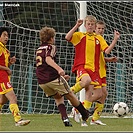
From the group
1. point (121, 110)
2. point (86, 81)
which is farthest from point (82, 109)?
point (121, 110)

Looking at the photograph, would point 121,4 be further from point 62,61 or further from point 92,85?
point 92,85

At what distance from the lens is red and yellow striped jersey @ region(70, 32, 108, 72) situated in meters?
8.99

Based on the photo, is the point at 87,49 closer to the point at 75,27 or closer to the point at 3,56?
the point at 75,27

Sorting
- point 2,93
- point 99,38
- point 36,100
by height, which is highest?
point 99,38

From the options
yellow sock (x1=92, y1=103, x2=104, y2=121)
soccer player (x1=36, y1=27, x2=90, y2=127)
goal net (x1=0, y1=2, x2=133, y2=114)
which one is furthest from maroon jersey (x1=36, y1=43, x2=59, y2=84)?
goal net (x1=0, y1=2, x2=133, y2=114)

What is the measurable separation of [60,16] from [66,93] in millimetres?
10134

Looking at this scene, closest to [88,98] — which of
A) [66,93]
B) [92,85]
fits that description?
[92,85]

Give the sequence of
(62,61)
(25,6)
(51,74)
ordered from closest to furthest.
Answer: (51,74) < (62,61) < (25,6)

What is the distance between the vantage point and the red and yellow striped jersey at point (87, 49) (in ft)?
29.5

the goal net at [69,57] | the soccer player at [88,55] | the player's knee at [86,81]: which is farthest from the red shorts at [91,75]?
the goal net at [69,57]

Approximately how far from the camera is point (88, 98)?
8.97m

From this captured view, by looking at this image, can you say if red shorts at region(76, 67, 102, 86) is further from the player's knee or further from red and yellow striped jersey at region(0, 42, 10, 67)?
red and yellow striped jersey at region(0, 42, 10, 67)

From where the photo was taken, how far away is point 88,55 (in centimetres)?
903

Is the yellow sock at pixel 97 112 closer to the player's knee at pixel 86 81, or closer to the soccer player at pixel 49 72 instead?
the player's knee at pixel 86 81
